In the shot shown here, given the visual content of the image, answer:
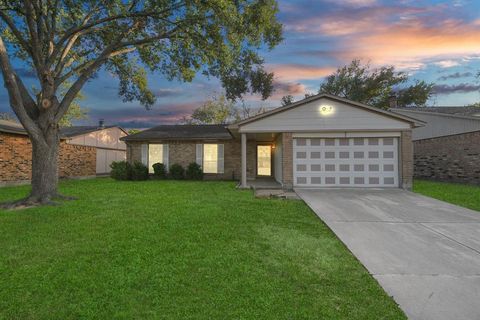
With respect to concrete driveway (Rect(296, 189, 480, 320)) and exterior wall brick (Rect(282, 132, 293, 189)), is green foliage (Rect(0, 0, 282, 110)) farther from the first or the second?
concrete driveway (Rect(296, 189, 480, 320))

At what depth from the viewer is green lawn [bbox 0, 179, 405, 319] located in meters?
2.76

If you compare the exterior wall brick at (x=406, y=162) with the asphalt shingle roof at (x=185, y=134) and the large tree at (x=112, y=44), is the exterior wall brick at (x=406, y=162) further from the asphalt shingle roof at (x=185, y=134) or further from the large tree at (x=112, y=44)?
the asphalt shingle roof at (x=185, y=134)

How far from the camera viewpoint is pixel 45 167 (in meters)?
9.27

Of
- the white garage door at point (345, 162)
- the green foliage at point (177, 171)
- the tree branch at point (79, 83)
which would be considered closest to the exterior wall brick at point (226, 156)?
the green foliage at point (177, 171)

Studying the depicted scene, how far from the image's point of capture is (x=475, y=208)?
8.05 m

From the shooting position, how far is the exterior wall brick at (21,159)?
13898mm

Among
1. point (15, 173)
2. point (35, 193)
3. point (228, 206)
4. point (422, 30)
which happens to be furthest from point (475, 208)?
point (15, 173)

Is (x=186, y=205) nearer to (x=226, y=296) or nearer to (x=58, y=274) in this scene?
(x=58, y=274)

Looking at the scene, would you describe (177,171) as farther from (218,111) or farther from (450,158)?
(218,111)

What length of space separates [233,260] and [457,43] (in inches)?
660

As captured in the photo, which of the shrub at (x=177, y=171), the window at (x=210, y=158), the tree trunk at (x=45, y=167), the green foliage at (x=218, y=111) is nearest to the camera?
the tree trunk at (x=45, y=167)

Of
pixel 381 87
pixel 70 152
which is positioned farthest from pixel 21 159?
pixel 381 87

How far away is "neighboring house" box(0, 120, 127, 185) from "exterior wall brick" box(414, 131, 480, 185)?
2407cm

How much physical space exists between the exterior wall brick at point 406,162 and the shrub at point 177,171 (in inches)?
471
